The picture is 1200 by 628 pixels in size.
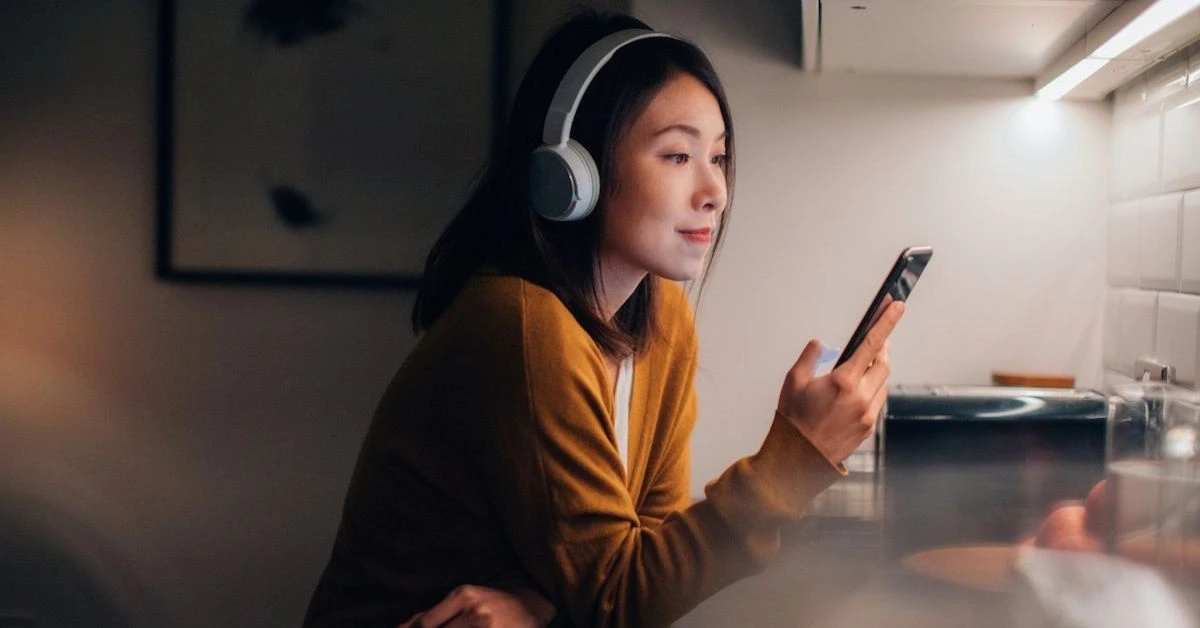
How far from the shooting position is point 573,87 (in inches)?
35.7

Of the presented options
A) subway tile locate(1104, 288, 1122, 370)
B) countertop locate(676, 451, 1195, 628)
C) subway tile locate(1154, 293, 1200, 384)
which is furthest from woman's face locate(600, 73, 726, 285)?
subway tile locate(1104, 288, 1122, 370)

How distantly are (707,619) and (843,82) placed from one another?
755mm

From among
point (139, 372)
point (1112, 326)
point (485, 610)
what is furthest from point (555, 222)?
point (139, 372)

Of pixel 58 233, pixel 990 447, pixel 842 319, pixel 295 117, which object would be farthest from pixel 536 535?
pixel 58 233

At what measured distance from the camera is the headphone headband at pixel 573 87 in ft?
2.96

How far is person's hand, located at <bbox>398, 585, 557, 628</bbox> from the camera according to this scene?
2.74ft

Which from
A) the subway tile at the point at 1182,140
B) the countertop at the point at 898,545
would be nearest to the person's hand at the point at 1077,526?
the countertop at the point at 898,545

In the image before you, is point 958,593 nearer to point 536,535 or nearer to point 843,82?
point 536,535

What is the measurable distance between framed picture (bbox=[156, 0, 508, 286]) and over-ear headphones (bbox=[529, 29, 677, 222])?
750 mm

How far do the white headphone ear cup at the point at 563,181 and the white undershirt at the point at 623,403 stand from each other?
0.55 ft

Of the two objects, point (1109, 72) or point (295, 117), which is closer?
point (1109, 72)

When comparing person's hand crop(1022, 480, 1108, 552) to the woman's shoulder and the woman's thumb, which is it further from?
the woman's shoulder

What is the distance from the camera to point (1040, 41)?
42.7 inches

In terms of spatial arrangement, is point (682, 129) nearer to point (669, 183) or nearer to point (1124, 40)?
point (669, 183)
